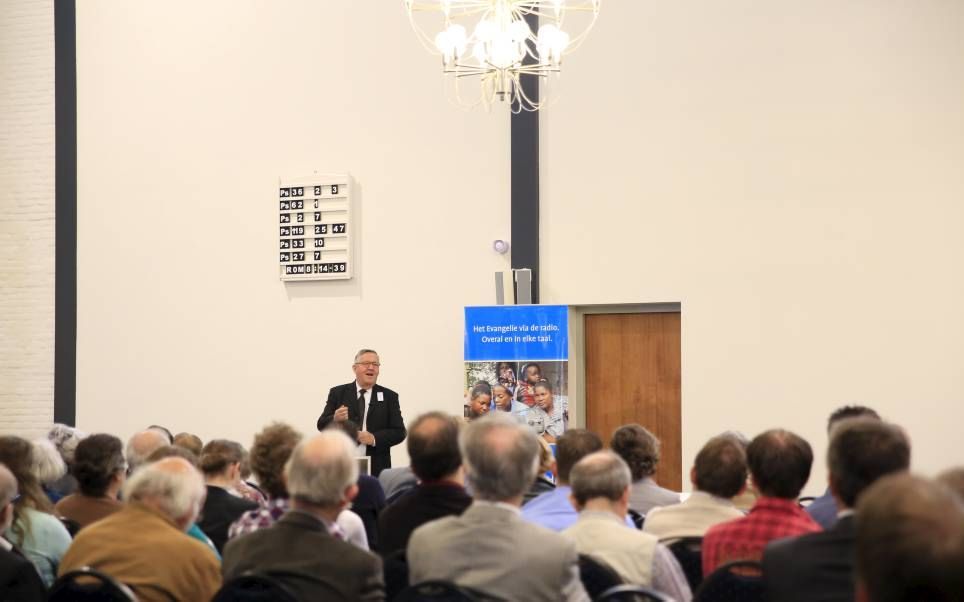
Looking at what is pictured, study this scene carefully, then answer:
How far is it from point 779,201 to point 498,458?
5.79 meters

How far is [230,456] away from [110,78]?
6991 mm

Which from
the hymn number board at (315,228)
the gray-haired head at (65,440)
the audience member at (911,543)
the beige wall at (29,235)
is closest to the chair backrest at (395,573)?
the audience member at (911,543)

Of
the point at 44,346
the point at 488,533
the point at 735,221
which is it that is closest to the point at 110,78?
the point at 44,346

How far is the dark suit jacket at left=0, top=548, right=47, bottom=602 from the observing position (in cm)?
332

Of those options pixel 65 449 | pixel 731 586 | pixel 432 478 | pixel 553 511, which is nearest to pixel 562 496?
pixel 553 511

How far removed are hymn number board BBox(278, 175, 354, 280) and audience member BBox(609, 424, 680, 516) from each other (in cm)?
540

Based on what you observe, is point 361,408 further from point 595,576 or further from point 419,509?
point 595,576

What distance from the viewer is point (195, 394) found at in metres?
10.0

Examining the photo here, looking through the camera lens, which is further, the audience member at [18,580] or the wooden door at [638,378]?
the wooden door at [638,378]

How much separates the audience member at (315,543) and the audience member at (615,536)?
68cm

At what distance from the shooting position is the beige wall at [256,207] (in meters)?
9.33

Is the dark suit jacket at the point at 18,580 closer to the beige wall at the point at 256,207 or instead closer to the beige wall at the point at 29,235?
the beige wall at the point at 256,207

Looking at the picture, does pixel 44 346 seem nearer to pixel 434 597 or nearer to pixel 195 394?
pixel 195 394

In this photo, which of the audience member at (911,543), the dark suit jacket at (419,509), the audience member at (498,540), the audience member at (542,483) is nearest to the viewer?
the audience member at (911,543)
